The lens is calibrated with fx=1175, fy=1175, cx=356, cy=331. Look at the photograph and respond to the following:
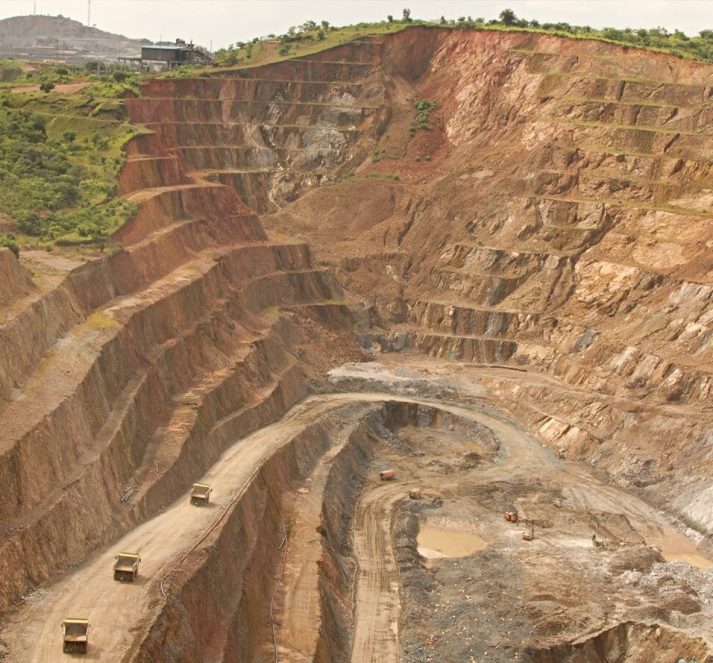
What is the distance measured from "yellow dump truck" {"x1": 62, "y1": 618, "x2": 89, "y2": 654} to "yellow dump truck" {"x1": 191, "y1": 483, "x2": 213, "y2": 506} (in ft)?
51.2

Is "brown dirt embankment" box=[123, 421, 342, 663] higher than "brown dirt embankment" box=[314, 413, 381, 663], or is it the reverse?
"brown dirt embankment" box=[123, 421, 342, 663]

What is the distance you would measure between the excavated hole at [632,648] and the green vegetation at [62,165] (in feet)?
107

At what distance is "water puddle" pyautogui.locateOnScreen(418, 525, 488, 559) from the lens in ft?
192

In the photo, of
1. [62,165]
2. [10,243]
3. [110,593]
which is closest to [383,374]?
[62,165]

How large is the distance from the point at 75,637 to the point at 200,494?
53.0ft

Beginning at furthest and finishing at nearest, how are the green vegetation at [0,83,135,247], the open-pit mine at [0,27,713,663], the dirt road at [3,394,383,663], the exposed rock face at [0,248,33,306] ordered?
the green vegetation at [0,83,135,247]
the exposed rock face at [0,248,33,306]
the open-pit mine at [0,27,713,663]
the dirt road at [3,394,383,663]

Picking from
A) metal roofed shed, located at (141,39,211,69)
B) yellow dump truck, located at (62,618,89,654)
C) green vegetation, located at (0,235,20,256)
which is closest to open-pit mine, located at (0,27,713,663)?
yellow dump truck, located at (62,618,89,654)

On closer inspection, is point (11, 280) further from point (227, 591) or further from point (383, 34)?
point (383, 34)

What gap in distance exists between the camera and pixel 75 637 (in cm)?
3506

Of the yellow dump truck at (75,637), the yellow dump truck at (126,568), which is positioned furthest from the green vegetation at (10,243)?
the yellow dump truck at (75,637)

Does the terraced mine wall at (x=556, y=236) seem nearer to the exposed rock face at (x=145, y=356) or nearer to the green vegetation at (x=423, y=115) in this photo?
the green vegetation at (x=423, y=115)

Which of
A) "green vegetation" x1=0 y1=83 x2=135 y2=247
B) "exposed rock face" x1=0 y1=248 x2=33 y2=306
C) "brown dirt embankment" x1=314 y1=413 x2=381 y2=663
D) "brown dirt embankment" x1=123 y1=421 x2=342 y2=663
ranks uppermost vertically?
"green vegetation" x1=0 y1=83 x2=135 y2=247

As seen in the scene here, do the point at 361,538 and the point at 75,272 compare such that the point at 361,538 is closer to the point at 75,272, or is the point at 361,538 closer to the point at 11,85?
the point at 75,272

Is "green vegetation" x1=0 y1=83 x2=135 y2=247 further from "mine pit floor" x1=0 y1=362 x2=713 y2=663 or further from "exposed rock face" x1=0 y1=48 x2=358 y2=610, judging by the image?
"mine pit floor" x1=0 y1=362 x2=713 y2=663
